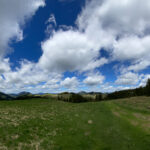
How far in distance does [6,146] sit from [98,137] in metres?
15.0

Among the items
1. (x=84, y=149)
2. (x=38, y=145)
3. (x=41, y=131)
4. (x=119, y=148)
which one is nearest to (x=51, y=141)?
(x=38, y=145)

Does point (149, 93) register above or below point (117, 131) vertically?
above

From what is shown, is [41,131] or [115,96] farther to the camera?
[115,96]

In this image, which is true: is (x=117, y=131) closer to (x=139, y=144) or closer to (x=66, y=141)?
(x=139, y=144)

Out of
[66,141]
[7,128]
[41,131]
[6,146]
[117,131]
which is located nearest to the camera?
[6,146]

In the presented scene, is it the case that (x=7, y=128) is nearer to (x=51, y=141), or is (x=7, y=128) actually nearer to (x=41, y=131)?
(x=41, y=131)

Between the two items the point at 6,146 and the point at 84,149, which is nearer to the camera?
the point at 6,146

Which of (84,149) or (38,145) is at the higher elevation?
(38,145)

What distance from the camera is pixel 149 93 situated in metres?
91.0

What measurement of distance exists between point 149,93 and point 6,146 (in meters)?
108

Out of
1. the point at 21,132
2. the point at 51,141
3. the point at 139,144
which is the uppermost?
the point at 21,132

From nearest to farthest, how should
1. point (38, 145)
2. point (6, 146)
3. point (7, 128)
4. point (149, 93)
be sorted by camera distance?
1. point (6, 146)
2. point (38, 145)
3. point (7, 128)
4. point (149, 93)

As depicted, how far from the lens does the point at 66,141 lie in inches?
673

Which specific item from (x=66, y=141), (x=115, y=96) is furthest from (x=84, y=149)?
(x=115, y=96)
